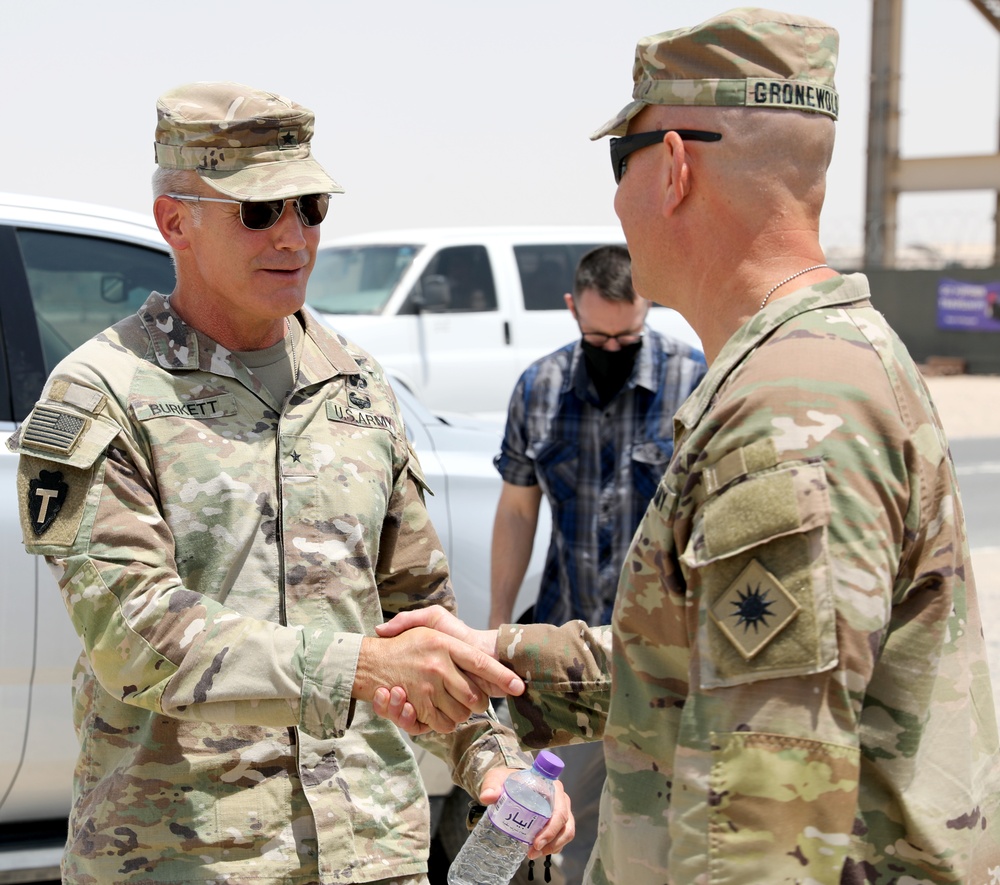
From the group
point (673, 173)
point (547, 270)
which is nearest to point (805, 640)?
point (673, 173)

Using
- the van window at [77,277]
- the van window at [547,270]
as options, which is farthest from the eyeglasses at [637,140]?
the van window at [547,270]

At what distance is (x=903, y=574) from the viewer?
5.10ft

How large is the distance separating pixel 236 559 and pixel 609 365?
6.48 ft

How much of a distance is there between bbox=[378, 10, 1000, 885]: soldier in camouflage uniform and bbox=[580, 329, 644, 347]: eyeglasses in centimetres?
203

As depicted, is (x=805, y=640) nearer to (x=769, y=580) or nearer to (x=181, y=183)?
(x=769, y=580)

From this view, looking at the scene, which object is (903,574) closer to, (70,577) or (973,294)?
(70,577)

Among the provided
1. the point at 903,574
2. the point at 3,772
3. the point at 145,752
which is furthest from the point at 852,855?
the point at 3,772

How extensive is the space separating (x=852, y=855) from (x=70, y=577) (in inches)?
51.6

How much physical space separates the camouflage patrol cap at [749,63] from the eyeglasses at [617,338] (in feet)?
6.98

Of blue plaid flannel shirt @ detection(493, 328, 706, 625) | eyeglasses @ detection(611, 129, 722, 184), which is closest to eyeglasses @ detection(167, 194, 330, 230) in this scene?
eyeglasses @ detection(611, 129, 722, 184)

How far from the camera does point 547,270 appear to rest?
1125 cm

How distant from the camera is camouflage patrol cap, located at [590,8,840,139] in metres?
1.74

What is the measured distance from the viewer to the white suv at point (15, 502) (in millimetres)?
3303

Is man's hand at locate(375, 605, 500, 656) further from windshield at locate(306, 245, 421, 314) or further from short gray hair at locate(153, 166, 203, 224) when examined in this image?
windshield at locate(306, 245, 421, 314)
